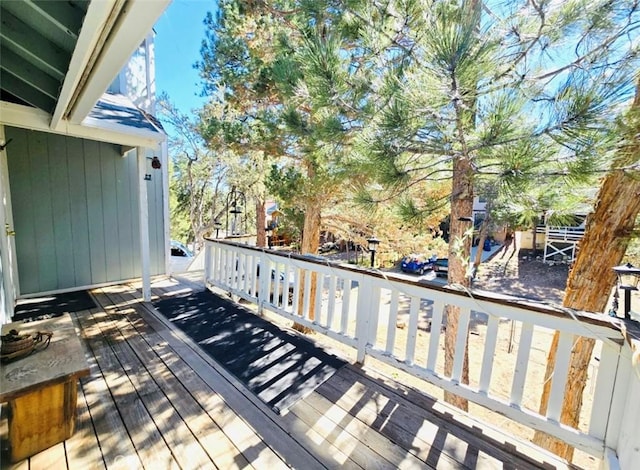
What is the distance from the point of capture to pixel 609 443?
4.98 feet

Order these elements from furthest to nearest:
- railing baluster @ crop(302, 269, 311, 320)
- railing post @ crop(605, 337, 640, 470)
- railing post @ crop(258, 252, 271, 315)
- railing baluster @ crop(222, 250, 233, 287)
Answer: railing baluster @ crop(222, 250, 233, 287) < railing post @ crop(258, 252, 271, 315) < railing baluster @ crop(302, 269, 311, 320) < railing post @ crop(605, 337, 640, 470)

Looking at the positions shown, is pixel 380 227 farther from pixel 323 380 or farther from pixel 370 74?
pixel 323 380

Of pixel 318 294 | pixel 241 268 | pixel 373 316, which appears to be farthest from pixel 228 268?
pixel 373 316

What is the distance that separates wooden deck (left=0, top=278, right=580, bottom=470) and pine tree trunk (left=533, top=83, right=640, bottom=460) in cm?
184

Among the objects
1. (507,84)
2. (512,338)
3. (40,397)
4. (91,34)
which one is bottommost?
(512,338)

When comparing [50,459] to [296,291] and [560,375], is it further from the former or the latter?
[560,375]

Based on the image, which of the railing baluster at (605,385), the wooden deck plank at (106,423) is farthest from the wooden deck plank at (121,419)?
the railing baluster at (605,385)

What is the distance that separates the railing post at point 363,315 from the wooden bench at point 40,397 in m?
1.93

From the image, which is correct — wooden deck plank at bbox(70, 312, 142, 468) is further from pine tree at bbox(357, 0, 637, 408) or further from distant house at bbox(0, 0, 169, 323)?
pine tree at bbox(357, 0, 637, 408)

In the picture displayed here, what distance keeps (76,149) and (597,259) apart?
6490mm

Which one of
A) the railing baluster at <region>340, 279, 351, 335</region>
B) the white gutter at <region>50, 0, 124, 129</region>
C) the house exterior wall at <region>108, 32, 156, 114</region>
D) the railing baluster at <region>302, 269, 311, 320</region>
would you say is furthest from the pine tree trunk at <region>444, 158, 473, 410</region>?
the house exterior wall at <region>108, 32, 156, 114</region>

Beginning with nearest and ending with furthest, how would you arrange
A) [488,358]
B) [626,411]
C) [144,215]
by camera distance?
1. [626,411]
2. [488,358]
3. [144,215]

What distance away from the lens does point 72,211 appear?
4215mm

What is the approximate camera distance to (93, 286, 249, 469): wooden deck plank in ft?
5.29
